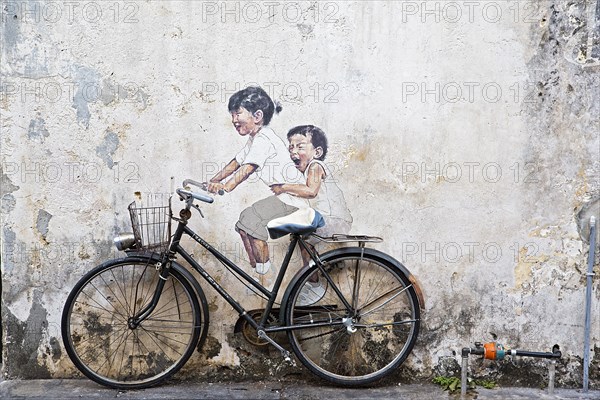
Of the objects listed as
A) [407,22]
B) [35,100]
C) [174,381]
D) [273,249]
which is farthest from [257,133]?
[174,381]

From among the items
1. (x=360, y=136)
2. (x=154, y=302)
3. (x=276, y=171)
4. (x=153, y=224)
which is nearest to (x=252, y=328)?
(x=154, y=302)

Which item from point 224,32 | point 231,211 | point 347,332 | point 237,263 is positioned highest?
point 224,32

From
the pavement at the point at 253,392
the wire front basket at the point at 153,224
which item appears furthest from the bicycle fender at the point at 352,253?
the wire front basket at the point at 153,224

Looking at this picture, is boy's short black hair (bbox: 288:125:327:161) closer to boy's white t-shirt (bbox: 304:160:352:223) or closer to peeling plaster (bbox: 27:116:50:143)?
boy's white t-shirt (bbox: 304:160:352:223)

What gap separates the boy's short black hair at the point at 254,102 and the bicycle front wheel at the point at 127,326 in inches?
54.5

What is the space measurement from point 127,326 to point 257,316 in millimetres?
978

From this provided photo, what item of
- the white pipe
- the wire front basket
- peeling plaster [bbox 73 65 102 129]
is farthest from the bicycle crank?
the white pipe

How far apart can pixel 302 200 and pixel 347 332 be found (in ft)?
3.38

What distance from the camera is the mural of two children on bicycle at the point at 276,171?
4383 millimetres

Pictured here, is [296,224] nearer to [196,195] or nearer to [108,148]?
[196,195]

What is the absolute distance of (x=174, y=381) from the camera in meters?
4.43

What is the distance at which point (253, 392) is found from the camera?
14.1 feet

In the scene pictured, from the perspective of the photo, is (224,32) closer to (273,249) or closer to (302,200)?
(302,200)

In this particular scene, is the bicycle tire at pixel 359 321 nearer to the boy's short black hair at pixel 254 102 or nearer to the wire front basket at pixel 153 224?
the wire front basket at pixel 153 224
